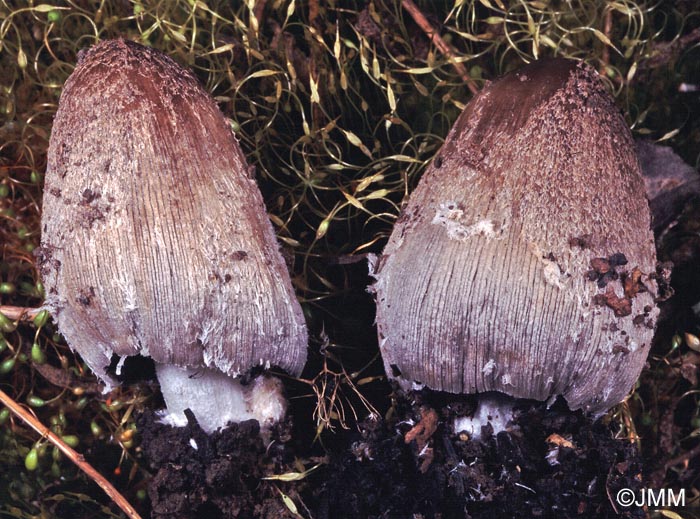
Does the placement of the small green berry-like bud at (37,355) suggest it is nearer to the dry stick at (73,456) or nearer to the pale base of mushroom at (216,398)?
the dry stick at (73,456)

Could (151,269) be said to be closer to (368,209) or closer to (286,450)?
(286,450)

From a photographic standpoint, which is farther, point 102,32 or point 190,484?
point 102,32

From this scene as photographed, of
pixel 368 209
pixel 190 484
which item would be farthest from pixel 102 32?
pixel 190 484
